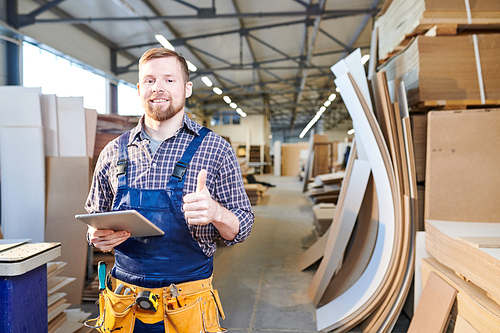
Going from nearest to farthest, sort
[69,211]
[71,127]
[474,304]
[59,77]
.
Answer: [474,304] < [69,211] < [71,127] < [59,77]

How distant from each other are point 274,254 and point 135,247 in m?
3.74

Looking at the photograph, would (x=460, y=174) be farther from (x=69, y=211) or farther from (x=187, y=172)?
Answer: (x=69, y=211)

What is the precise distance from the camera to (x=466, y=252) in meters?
1.82

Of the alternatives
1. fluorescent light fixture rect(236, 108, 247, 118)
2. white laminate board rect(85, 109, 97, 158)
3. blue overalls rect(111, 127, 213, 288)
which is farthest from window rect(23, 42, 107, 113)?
fluorescent light fixture rect(236, 108, 247, 118)

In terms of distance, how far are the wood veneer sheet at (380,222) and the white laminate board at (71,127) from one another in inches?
106

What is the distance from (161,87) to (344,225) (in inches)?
95.2

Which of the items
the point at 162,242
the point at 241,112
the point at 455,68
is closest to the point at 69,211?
the point at 162,242

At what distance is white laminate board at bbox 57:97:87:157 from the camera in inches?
133

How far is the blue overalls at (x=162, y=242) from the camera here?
1.39 m

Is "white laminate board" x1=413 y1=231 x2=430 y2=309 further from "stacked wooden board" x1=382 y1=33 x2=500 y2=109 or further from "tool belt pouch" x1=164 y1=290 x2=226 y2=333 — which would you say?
"tool belt pouch" x1=164 y1=290 x2=226 y2=333

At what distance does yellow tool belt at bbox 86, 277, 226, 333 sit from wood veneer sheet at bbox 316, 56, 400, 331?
1646 mm

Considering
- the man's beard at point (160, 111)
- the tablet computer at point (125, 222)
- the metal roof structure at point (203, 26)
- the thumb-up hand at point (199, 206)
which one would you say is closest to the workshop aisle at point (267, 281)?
the tablet computer at point (125, 222)

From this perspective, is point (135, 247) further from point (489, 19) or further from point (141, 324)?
point (489, 19)

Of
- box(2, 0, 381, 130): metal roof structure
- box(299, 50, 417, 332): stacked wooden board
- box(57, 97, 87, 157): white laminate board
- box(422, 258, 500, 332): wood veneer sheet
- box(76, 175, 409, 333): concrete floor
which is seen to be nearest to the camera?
box(422, 258, 500, 332): wood veneer sheet
